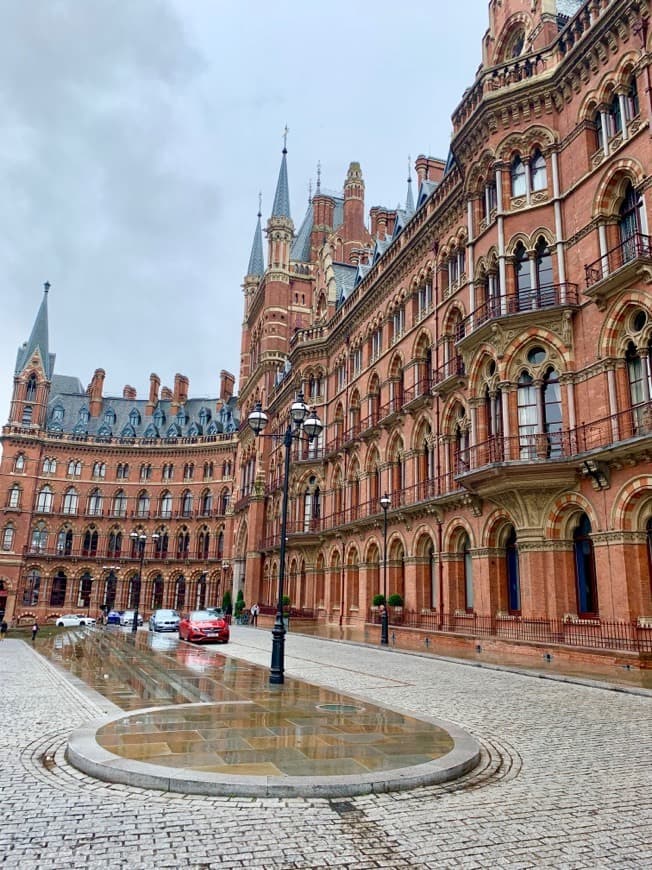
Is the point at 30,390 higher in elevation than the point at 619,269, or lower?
higher

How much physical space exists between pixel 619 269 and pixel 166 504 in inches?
2644

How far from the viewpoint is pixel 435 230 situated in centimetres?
3209

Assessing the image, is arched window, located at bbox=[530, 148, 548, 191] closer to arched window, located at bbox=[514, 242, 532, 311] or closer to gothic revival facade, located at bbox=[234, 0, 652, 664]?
gothic revival facade, located at bbox=[234, 0, 652, 664]

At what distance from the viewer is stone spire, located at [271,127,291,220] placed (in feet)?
212

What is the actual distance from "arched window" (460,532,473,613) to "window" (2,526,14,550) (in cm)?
5965

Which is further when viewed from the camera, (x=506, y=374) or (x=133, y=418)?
(x=133, y=418)

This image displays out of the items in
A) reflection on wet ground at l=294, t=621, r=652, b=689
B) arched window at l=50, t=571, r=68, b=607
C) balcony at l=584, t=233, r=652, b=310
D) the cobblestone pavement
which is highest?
balcony at l=584, t=233, r=652, b=310

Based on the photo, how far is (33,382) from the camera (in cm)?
7794

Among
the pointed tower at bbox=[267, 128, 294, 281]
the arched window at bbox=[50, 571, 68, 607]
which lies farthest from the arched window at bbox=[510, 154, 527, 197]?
the arched window at bbox=[50, 571, 68, 607]

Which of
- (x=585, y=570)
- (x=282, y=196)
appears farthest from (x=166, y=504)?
(x=585, y=570)

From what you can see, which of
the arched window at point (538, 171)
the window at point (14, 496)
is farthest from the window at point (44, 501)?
the arched window at point (538, 171)

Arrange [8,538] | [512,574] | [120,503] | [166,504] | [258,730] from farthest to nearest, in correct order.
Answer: [166,504]
[120,503]
[8,538]
[512,574]
[258,730]

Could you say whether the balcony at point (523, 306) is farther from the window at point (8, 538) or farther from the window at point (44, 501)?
the window at point (44, 501)

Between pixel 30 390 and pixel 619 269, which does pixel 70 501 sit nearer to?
pixel 30 390
